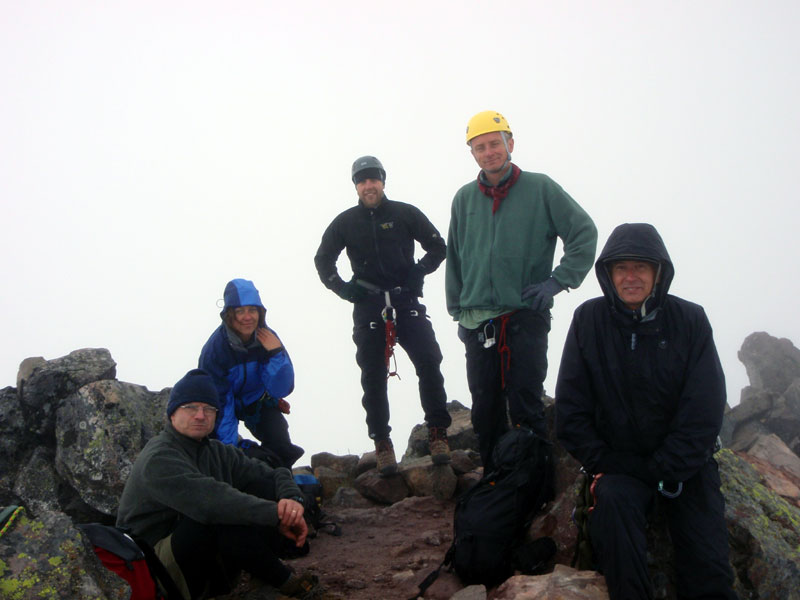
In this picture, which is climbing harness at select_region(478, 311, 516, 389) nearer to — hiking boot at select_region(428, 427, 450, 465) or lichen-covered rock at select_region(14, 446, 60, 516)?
hiking boot at select_region(428, 427, 450, 465)

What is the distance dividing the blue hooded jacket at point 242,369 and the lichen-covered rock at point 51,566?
3.13m

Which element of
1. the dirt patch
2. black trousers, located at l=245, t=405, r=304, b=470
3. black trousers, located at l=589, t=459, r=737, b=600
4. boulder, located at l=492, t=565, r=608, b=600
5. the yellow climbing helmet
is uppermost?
the yellow climbing helmet

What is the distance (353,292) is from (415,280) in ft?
2.75

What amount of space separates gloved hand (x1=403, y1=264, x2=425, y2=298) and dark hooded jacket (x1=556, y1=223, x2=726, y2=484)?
380 cm

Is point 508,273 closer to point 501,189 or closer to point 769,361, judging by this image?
point 501,189

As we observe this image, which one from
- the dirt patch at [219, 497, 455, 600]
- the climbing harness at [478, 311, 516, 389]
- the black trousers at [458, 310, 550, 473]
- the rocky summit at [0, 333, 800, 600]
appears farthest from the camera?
the climbing harness at [478, 311, 516, 389]

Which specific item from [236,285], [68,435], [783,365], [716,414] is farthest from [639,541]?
[783,365]

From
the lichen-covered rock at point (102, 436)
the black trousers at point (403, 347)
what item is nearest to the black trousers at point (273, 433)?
the black trousers at point (403, 347)

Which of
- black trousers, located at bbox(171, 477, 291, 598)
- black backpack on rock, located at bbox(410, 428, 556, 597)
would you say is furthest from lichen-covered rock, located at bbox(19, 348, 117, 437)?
black backpack on rock, located at bbox(410, 428, 556, 597)

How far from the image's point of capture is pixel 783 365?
826 inches

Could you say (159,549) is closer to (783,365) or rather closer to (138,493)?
(138,493)

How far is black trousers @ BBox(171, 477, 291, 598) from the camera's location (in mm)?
5516

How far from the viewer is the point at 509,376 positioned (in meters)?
7.29

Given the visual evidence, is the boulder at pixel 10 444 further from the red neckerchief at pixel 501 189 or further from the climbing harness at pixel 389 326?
the red neckerchief at pixel 501 189
